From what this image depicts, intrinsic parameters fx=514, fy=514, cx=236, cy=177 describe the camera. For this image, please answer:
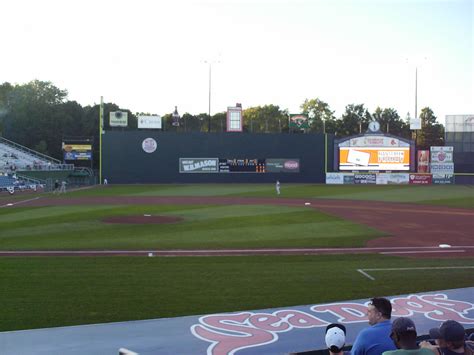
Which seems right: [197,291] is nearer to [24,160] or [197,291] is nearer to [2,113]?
[24,160]

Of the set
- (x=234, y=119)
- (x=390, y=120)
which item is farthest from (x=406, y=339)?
(x=390, y=120)

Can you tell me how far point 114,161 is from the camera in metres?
58.4

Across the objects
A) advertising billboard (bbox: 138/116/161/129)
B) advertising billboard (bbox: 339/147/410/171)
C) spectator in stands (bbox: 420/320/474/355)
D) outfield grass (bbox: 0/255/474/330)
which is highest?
advertising billboard (bbox: 138/116/161/129)

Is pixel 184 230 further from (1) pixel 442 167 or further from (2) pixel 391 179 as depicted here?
(1) pixel 442 167

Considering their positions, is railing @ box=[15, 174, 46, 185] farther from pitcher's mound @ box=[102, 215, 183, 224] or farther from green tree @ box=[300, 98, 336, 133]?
green tree @ box=[300, 98, 336, 133]

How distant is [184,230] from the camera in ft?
73.9

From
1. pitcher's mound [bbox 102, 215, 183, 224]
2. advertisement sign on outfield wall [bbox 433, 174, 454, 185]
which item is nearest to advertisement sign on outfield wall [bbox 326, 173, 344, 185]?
advertisement sign on outfield wall [bbox 433, 174, 454, 185]

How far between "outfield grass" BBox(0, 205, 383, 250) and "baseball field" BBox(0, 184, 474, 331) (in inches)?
2.0

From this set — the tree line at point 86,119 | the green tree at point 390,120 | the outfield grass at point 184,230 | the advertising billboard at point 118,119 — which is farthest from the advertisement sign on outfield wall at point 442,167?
the green tree at point 390,120

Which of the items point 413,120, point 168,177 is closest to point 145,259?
point 168,177

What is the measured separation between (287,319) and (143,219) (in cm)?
1819

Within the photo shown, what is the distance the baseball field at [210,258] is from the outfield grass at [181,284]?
3 centimetres

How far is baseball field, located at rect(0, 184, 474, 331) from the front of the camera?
1051cm

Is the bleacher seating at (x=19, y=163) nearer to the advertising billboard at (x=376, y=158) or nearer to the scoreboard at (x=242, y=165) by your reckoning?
the scoreboard at (x=242, y=165)
